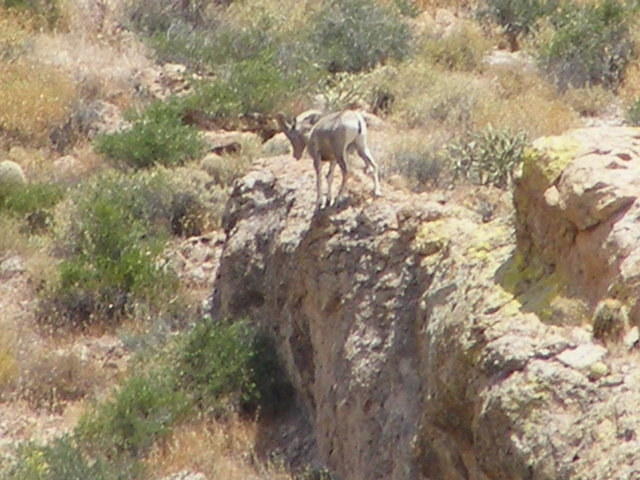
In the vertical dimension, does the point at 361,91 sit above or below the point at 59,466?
below

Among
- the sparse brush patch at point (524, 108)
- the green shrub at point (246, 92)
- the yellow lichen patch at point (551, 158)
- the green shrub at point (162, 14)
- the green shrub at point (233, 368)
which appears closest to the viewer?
the yellow lichen patch at point (551, 158)

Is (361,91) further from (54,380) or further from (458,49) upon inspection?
(54,380)

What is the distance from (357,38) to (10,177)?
678cm

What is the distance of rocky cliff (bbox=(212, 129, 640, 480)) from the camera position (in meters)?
5.87

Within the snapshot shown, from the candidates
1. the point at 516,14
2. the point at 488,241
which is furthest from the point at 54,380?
the point at 516,14

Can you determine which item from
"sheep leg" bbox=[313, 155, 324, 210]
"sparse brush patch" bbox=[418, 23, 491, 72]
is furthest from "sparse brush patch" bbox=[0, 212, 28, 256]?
"sparse brush patch" bbox=[418, 23, 491, 72]

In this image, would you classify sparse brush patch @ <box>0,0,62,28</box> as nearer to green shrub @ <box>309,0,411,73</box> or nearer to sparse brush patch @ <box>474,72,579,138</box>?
green shrub @ <box>309,0,411,73</box>

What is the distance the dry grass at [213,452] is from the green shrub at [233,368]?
23 cm

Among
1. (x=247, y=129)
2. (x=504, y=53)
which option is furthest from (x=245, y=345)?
(x=504, y=53)

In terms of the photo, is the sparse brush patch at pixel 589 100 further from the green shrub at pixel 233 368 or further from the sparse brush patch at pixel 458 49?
the green shrub at pixel 233 368

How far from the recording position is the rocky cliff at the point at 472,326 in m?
5.87

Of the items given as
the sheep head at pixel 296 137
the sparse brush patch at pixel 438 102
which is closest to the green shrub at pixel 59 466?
the sheep head at pixel 296 137

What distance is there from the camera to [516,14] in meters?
22.5

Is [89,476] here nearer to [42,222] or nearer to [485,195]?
[485,195]
